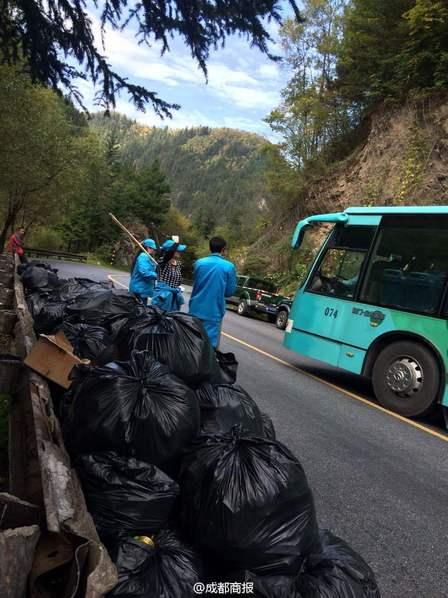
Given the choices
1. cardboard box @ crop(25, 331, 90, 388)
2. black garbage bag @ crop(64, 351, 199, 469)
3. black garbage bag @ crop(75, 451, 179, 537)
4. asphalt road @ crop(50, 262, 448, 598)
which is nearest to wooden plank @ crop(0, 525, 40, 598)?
black garbage bag @ crop(75, 451, 179, 537)

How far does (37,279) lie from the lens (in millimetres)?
7867

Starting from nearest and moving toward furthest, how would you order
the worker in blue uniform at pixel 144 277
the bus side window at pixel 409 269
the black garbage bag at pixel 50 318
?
the black garbage bag at pixel 50 318, the bus side window at pixel 409 269, the worker in blue uniform at pixel 144 277

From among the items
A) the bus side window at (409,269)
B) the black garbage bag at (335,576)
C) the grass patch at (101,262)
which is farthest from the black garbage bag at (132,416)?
the grass patch at (101,262)

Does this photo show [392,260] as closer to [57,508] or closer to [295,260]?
[57,508]

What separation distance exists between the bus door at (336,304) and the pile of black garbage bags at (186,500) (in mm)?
5236

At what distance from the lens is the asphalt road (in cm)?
305

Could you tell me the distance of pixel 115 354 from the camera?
3709 millimetres

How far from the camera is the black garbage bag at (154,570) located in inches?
69.2

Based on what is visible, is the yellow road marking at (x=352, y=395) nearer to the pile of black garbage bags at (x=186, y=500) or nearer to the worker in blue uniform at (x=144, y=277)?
the worker in blue uniform at (x=144, y=277)

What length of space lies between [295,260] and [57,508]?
24.5m

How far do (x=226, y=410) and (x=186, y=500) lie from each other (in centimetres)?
89

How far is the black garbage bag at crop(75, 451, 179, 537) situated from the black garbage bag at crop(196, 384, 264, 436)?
2.52 ft

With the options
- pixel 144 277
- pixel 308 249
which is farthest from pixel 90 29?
pixel 308 249

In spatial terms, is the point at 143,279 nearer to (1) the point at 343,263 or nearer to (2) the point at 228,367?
(1) the point at 343,263
